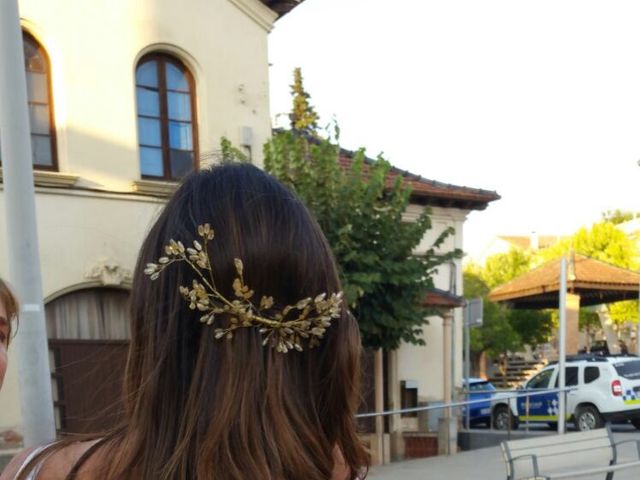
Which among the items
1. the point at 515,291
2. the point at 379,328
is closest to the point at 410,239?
the point at 379,328

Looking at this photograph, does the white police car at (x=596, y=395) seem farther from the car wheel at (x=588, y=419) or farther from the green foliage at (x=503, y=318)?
the green foliage at (x=503, y=318)

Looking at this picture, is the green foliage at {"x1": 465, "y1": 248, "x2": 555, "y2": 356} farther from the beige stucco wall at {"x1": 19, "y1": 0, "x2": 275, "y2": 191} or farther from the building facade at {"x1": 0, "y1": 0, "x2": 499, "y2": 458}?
the building facade at {"x1": 0, "y1": 0, "x2": 499, "y2": 458}

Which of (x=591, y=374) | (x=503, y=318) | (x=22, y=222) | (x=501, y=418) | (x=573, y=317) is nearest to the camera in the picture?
(x=22, y=222)

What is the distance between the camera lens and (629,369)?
52.2 ft

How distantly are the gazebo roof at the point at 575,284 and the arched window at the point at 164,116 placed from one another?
11.9m

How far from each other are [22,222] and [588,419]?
580 inches

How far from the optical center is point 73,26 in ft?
32.1

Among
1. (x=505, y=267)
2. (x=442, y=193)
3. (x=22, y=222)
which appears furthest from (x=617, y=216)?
(x=22, y=222)

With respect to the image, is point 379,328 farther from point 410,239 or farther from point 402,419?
point 402,419

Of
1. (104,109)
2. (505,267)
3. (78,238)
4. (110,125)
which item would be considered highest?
(505,267)

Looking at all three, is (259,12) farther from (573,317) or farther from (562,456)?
(573,317)

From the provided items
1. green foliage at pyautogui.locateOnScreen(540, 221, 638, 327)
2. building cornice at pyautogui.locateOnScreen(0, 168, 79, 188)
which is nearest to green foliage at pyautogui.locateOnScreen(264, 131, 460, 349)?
building cornice at pyautogui.locateOnScreen(0, 168, 79, 188)

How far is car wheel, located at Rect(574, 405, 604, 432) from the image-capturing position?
51.4 feet

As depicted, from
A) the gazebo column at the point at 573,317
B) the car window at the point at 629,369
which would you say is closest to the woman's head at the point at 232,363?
the car window at the point at 629,369
